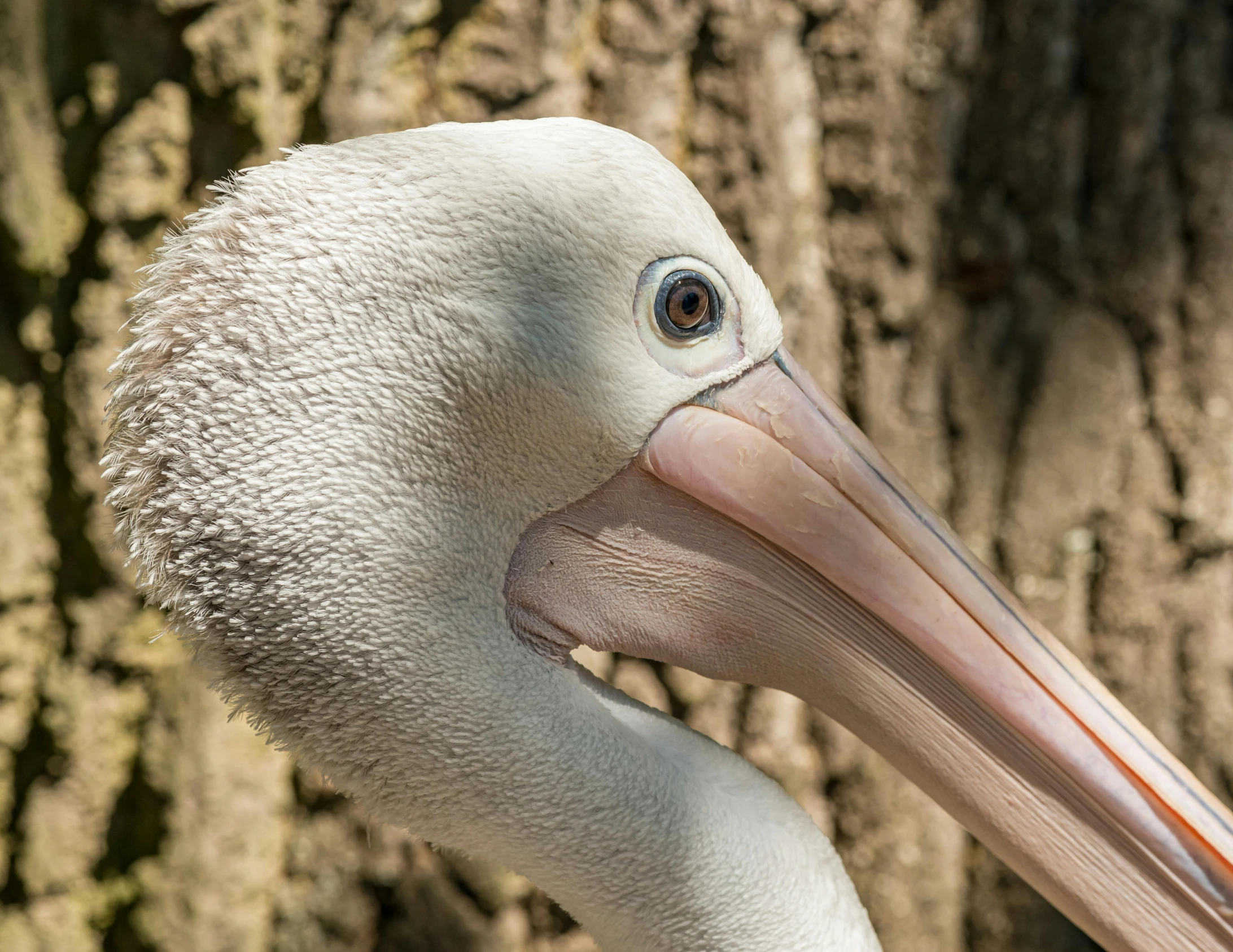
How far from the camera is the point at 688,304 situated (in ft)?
3.51

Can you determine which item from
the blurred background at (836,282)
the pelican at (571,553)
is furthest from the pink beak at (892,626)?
the blurred background at (836,282)

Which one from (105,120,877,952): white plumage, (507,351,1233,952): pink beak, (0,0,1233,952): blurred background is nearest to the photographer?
(105,120,877,952): white plumage

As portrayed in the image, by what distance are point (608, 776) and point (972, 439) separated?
118cm

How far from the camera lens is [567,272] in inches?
40.3

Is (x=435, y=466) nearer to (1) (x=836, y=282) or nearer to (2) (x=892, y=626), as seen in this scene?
Result: (2) (x=892, y=626)

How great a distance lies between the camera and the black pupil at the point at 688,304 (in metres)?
1.06

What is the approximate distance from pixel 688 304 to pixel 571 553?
0.29 m

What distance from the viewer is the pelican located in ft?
3.23

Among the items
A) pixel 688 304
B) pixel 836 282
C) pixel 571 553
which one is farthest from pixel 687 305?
pixel 836 282

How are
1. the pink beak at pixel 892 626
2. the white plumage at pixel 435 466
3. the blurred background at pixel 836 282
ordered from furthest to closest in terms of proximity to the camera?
the blurred background at pixel 836 282 → the pink beak at pixel 892 626 → the white plumage at pixel 435 466

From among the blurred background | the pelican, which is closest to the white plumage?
the pelican

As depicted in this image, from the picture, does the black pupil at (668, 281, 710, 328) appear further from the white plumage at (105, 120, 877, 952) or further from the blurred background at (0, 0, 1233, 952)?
the blurred background at (0, 0, 1233, 952)

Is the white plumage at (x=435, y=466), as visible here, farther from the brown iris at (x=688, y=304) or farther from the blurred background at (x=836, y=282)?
the blurred background at (x=836, y=282)

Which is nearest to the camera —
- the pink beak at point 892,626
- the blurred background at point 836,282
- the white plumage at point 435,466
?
the white plumage at point 435,466
